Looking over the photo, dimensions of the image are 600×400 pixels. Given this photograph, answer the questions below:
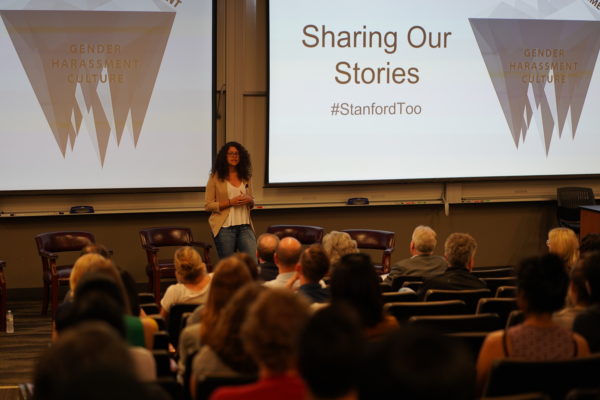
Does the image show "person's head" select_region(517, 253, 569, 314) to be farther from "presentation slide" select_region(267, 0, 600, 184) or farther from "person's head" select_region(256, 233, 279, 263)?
"presentation slide" select_region(267, 0, 600, 184)

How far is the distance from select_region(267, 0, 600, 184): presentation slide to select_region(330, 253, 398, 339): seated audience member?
17.3 ft

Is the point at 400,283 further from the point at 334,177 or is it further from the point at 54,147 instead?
the point at 54,147

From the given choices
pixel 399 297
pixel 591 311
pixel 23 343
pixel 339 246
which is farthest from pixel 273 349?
pixel 23 343

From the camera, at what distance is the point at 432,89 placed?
886cm

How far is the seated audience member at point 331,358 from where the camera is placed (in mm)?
1826

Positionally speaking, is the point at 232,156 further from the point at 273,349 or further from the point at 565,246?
the point at 273,349

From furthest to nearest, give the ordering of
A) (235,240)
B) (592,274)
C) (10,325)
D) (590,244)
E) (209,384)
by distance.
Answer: (235,240), (10,325), (590,244), (592,274), (209,384)

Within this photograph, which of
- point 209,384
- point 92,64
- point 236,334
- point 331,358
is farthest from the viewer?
point 92,64

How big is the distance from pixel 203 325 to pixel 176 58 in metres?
5.34

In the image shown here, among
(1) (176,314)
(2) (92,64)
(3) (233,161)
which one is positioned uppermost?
(2) (92,64)

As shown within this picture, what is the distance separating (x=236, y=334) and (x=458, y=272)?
239 cm

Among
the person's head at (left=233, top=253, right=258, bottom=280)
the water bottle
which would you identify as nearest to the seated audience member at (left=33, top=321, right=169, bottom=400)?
the person's head at (left=233, top=253, right=258, bottom=280)

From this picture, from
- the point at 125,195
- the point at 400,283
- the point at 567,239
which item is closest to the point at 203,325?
the point at 400,283

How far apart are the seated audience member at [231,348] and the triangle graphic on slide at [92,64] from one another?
547 centimetres
